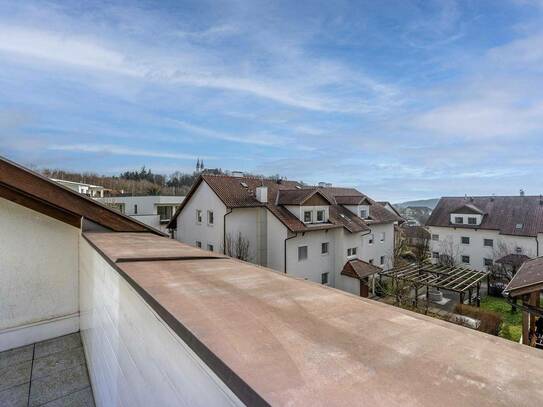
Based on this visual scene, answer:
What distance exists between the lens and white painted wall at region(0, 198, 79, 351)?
4148 millimetres

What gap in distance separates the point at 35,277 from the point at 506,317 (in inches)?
819

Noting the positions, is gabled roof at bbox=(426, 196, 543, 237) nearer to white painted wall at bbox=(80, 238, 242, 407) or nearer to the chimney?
the chimney

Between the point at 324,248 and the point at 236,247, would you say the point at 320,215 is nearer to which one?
the point at 324,248

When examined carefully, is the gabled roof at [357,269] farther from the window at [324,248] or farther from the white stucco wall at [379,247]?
the window at [324,248]

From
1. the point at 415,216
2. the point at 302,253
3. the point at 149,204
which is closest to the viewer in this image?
the point at 302,253

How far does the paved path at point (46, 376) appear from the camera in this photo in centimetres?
321

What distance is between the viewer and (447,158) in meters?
36.5

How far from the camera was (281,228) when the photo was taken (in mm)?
15617

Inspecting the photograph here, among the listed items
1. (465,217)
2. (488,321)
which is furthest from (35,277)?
(465,217)

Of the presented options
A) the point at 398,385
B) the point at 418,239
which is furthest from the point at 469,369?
the point at 418,239

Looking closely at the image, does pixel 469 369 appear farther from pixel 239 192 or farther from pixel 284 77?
pixel 239 192

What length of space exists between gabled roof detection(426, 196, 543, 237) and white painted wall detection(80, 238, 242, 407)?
1162 inches

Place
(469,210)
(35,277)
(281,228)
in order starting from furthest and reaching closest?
(469,210), (281,228), (35,277)

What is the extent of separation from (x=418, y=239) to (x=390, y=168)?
864 inches
